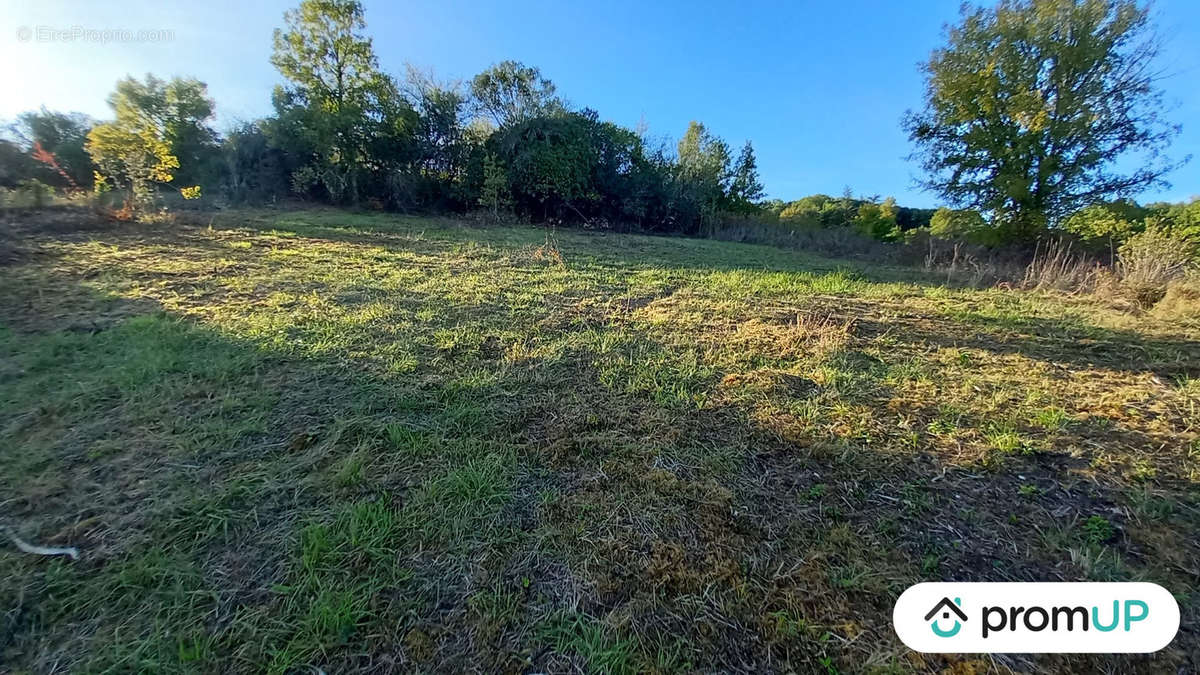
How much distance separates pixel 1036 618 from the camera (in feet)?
3.91

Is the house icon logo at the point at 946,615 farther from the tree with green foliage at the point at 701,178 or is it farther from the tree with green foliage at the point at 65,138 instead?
the tree with green foliage at the point at 65,138

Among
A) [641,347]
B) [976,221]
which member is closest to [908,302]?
[641,347]

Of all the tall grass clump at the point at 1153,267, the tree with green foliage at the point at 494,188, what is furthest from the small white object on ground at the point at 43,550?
the tree with green foliage at the point at 494,188

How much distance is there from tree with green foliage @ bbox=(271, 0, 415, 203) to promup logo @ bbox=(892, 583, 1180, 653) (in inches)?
597

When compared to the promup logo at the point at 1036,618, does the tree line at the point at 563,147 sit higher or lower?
higher

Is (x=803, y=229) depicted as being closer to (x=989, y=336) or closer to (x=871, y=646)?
(x=989, y=336)

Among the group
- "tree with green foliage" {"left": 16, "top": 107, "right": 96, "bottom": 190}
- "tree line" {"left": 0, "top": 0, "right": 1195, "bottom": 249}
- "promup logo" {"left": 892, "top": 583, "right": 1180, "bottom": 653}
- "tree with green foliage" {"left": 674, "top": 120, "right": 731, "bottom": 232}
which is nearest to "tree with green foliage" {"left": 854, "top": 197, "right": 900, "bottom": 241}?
"tree line" {"left": 0, "top": 0, "right": 1195, "bottom": 249}

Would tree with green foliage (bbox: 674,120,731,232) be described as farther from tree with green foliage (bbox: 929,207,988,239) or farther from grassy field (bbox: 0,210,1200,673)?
grassy field (bbox: 0,210,1200,673)

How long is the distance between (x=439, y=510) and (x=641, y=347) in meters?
1.78

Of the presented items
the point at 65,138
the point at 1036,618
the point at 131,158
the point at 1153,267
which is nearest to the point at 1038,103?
the point at 1153,267

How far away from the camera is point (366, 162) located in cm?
1306

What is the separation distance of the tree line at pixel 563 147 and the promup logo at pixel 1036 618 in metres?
10.3

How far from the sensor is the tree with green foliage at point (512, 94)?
43.6ft

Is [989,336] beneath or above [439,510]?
above
